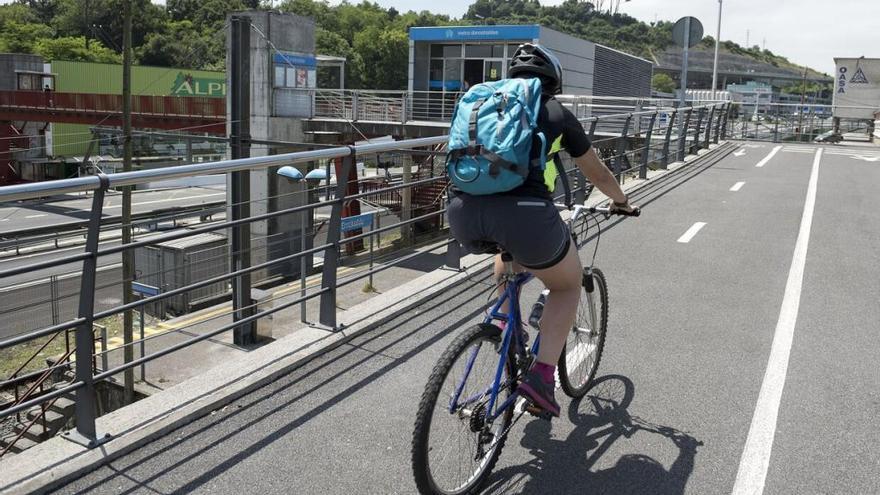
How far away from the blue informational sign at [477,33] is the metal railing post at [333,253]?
33.8 meters

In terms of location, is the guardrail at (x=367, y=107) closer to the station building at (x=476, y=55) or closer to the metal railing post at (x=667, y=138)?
the station building at (x=476, y=55)

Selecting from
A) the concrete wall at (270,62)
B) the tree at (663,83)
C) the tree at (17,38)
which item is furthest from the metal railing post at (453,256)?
the tree at (663,83)

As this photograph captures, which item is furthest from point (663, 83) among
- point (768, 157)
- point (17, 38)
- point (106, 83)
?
point (768, 157)

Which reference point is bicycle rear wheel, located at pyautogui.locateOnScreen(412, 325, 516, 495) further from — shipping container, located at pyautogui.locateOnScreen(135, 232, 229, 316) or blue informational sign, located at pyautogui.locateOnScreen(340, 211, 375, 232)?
shipping container, located at pyautogui.locateOnScreen(135, 232, 229, 316)

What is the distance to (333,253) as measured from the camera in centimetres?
566

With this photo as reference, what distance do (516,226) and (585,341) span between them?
1.57 m

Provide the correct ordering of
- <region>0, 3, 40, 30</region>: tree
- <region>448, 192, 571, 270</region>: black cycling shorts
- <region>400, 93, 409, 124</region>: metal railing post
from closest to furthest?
<region>448, 192, 571, 270</region>: black cycling shorts
<region>400, 93, 409, 124</region>: metal railing post
<region>0, 3, 40, 30</region>: tree

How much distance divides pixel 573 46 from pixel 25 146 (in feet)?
115

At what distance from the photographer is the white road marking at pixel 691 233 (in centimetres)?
965

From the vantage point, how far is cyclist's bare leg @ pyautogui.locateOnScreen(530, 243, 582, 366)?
11.6 ft

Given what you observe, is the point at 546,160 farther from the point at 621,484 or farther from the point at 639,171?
the point at 639,171

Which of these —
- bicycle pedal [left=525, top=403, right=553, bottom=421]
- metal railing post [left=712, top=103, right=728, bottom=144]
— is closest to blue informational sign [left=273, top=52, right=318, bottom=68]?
metal railing post [left=712, top=103, right=728, bottom=144]

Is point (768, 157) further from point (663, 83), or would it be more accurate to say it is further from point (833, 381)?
point (663, 83)

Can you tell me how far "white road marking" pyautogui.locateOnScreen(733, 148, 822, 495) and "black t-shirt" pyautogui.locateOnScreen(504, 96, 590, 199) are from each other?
1.73 metres
